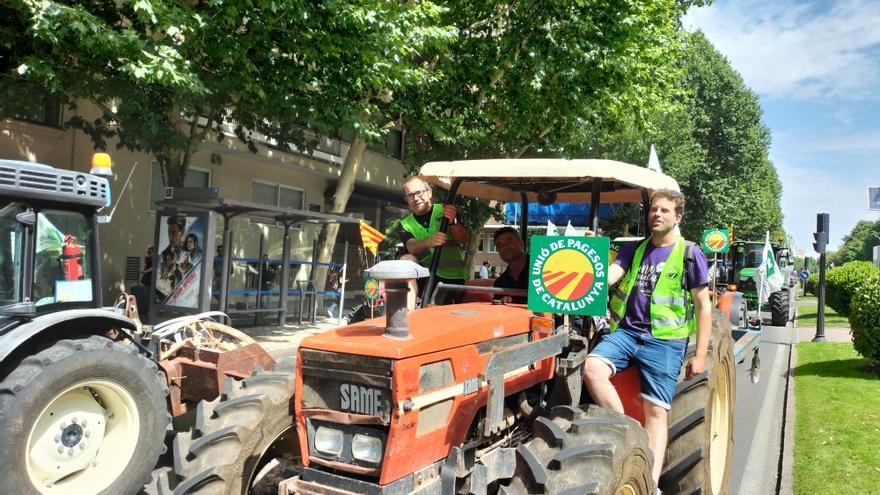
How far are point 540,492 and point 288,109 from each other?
27.9ft

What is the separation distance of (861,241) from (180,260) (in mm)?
139699

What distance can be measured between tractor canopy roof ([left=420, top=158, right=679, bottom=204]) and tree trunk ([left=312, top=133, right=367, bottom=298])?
9572mm

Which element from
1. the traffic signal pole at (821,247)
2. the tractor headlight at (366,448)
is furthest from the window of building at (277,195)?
the tractor headlight at (366,448)

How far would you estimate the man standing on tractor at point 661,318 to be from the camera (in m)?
3.74

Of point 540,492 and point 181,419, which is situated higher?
point 540,492

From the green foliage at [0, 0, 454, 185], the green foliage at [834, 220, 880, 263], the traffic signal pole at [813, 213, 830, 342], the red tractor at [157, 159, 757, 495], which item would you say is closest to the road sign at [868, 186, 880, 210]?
the traffic signal pole at [813, 213, 830, 342]

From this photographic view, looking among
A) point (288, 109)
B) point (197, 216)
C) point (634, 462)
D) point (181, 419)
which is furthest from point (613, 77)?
point (634, 462)

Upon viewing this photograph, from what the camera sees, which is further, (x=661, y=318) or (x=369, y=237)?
(x=369, y=237)

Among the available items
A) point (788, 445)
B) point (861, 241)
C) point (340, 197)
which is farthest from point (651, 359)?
point (861, 241)

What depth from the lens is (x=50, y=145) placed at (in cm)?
1279

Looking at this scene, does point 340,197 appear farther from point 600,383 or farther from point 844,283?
point 844,283

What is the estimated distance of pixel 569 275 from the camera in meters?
3.41

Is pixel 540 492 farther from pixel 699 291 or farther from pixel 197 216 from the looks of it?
pixel 197 216

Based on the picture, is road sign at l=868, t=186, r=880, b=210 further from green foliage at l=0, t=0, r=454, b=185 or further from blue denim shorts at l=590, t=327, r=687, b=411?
blue denim shorts at l=590, t=327, r=687, b=411
